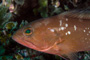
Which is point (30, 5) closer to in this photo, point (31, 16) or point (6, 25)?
point (31, 16)

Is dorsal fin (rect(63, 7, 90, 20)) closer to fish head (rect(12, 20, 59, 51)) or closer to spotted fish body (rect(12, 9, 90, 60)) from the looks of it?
spotted fish body (rect(12, 9, 90, 60))

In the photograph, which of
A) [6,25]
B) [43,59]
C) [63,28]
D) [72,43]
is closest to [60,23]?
[63,28]

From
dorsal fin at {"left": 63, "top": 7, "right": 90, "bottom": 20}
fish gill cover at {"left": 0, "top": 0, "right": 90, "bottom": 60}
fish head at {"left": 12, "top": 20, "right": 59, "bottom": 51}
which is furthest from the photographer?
fish gill cover at {"left": 0, "top": 0, "right": 90, "bottom": 60}

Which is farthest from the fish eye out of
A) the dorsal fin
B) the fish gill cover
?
the fish gill cover

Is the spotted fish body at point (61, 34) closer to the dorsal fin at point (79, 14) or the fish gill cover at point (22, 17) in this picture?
the dorsal fin at point (79, 14)

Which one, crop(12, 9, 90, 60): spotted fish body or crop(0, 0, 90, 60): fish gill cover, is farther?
crop(0, 0, 90, 60): fish gill cover

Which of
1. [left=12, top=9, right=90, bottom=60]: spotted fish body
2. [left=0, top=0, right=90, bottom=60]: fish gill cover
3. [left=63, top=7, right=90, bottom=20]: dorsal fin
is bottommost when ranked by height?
[left=0, top=0, right=90, bottom=60]: fish gill cover
